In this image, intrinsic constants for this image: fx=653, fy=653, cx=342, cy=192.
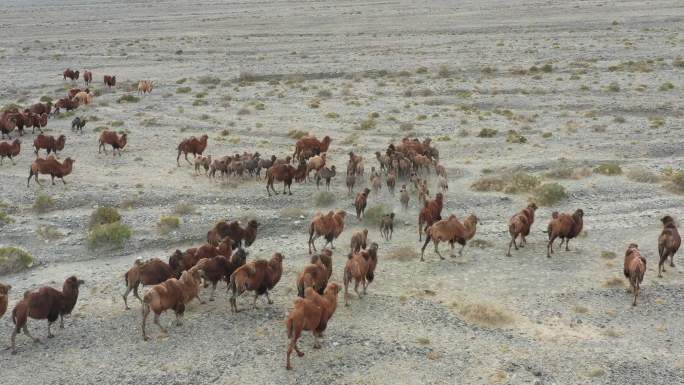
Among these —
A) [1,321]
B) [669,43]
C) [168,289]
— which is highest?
[669,43]

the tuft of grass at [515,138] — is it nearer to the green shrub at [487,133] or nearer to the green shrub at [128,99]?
the green shrub at [487,133]

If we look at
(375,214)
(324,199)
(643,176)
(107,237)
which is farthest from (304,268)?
(643,176)

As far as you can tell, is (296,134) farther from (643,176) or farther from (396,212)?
(643,176)

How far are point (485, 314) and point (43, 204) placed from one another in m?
15.6

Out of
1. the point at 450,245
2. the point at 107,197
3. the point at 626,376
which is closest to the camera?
the point at 626,376

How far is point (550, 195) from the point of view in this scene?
21.5 metres

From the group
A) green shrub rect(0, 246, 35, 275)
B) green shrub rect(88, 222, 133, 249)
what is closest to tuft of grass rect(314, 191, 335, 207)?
green shrub rect(88, 222, 133, 249)

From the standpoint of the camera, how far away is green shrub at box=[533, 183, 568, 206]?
70.6 feet

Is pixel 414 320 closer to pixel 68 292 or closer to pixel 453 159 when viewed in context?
pixel 68 292

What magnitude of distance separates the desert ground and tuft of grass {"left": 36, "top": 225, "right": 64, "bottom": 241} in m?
0.11

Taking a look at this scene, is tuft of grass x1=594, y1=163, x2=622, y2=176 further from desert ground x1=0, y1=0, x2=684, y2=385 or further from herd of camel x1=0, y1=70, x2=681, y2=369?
herd of camel x1=0, y1=70, x2=681, y2=369

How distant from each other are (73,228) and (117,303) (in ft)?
20.7

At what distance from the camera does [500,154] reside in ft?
91.5

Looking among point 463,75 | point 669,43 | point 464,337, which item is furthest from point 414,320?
point 669,43
